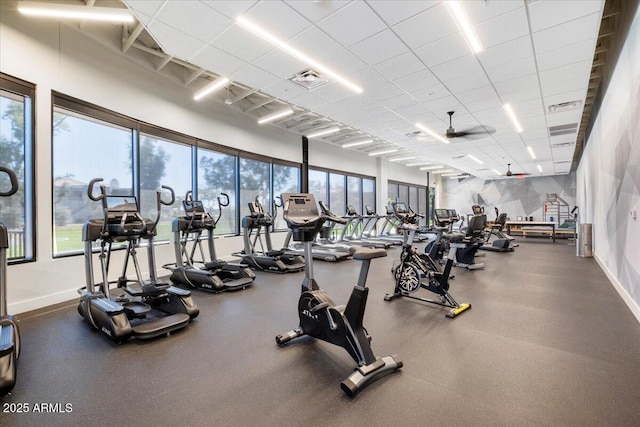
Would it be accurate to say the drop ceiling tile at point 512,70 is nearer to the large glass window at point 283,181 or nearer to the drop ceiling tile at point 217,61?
the drop ceiling tile at point 217,61

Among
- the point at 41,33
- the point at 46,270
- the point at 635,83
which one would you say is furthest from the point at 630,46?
the point at 46,270

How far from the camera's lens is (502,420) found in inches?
65.6

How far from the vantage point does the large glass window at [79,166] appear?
4.11 meters

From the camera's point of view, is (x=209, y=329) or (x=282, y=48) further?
(x=282, y=48)

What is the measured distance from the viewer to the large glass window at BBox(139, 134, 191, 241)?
17.6 feet

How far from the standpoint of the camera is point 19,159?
11.8ft

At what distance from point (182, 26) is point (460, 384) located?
4580mm

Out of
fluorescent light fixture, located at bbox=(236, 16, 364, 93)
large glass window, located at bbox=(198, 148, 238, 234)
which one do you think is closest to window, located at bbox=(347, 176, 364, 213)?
large glass window, located at bbox=(198, 148, 238, 234)

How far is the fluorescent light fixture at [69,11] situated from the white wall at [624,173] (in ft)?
19.3

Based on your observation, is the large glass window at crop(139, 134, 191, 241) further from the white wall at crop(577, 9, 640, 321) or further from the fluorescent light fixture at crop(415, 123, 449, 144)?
the white wall at crop(577, 9, 640, 321)

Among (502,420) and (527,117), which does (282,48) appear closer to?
(502,420)

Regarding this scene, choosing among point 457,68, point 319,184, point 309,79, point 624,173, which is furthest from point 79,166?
point 624,173

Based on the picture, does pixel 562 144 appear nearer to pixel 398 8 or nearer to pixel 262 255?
pixel 398 8

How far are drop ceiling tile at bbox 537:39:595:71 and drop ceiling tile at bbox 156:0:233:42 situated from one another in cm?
435
